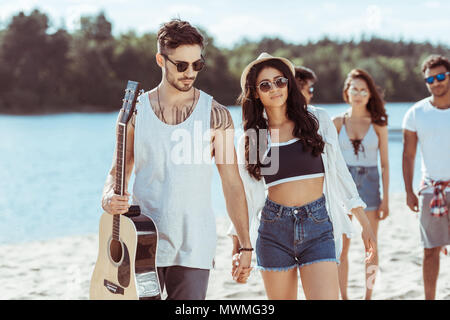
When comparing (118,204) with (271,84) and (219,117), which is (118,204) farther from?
(271,84)

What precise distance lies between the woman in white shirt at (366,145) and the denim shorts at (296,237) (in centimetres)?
211

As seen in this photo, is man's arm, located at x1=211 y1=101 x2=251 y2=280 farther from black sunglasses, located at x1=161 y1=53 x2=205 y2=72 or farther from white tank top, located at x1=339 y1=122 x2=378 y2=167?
white tank top, located at x1=339 y1=122 x2=378 y2=167

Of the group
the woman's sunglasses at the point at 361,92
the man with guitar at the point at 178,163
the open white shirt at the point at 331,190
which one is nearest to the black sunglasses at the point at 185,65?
the man with guitar at the point at 178,163

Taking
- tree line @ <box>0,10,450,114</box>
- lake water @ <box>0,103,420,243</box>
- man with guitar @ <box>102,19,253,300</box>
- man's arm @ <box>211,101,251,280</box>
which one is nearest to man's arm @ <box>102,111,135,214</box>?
man with guitar @ <box>102,19,253,300</box>

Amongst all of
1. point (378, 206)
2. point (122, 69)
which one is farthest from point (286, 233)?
point (122, 69)

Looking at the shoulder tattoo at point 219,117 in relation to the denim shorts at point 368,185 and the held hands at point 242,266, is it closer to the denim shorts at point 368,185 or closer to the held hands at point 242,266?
the held hands at point 242,266

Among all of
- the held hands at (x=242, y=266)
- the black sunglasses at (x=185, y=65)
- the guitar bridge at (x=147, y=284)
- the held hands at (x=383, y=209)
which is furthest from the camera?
the held hands at (x=383, y=209)

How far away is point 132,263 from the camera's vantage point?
292cm

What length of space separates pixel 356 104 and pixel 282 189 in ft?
8.41

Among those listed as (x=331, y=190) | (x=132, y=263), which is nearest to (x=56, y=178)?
(x=331, y=190)

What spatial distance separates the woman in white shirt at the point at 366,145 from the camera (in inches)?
225

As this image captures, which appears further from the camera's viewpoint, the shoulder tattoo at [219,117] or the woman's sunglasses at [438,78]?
the woman's sunglasses at [438,78]

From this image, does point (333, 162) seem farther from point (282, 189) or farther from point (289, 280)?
point (289, 280)

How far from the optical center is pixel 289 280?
11.9 feet
